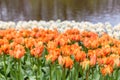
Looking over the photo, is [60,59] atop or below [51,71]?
atop

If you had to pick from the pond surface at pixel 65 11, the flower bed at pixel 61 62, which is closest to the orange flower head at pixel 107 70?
the flower bed at pixel 61 62

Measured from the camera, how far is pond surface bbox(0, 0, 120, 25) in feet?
32.1

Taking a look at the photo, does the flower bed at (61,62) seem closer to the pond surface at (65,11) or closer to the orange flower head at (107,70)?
the orange flower head at (107,70)

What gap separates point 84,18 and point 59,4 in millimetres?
3499

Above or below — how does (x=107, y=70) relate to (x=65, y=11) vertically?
above

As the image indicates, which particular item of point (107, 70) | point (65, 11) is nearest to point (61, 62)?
point (107, 70)

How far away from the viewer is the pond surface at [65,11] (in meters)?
9.77

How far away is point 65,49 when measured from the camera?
2.08 meters

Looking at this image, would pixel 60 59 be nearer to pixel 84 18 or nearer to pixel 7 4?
pixel 84 18

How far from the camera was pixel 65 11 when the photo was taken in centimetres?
1104

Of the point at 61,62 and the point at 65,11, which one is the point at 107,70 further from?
the point at 65,11

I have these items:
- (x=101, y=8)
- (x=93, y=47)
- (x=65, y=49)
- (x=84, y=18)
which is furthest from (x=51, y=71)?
(x=101, y=8)

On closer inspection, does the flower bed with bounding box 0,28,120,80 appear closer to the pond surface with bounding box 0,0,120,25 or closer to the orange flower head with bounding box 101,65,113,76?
the orange flower head with bounding box 101,65,113,76

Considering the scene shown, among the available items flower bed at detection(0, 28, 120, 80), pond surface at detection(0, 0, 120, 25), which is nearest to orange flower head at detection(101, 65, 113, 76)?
flower bed at detection(0, 28, 120, 80)
